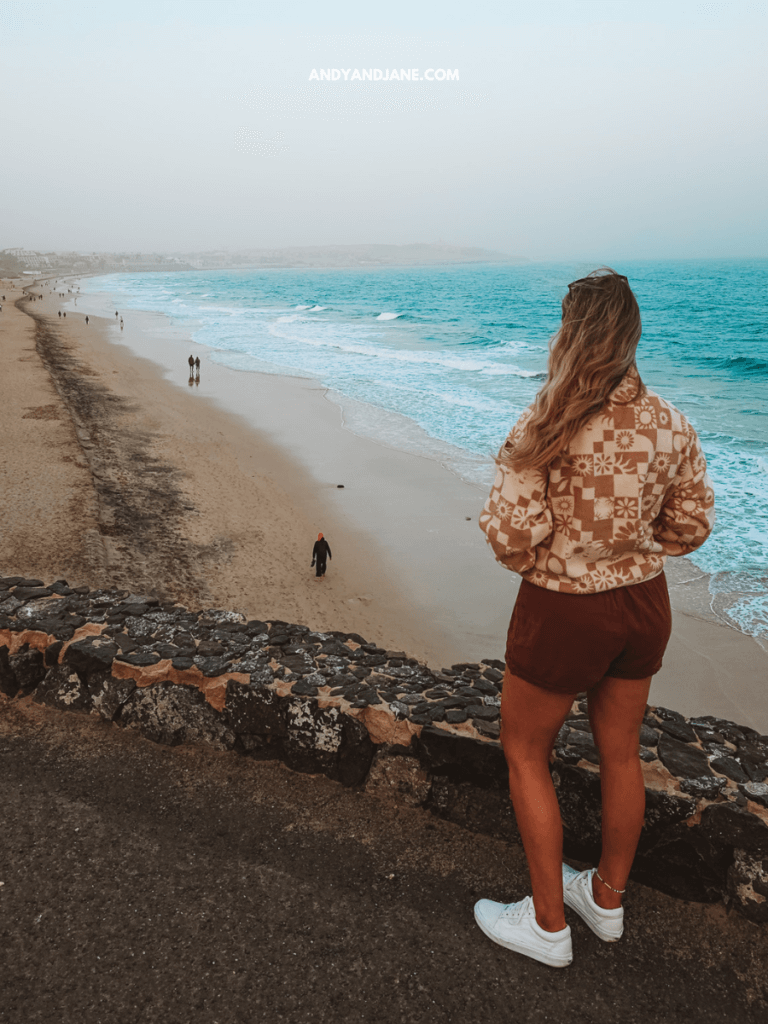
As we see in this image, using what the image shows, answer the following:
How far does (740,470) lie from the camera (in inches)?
595

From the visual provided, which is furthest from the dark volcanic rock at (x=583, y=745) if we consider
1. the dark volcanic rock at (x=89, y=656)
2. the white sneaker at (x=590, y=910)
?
the dark volcanic rock at (x=89, y=656)

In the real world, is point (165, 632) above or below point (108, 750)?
above

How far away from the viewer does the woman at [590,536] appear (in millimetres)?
1886

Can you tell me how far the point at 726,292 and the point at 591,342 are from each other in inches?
3499

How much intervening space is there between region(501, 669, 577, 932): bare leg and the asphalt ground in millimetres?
354

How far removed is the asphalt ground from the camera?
225 cm

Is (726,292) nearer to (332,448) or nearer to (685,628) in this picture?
(332,448)

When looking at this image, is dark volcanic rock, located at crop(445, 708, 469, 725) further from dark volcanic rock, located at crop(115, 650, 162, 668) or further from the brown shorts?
dark volcanic rock, located at crop(115, 650, 162, 668)

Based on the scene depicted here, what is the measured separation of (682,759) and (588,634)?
1393mm

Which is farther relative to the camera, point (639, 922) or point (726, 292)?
point (726, 292)

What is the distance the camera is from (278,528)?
39.1 ft

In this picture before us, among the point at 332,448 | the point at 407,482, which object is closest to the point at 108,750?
the point at 407,482

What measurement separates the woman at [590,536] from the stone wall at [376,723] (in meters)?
0.62

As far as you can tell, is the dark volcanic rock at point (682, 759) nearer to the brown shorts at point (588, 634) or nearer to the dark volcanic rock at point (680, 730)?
the dark volcanic rock at point (680, 730)
